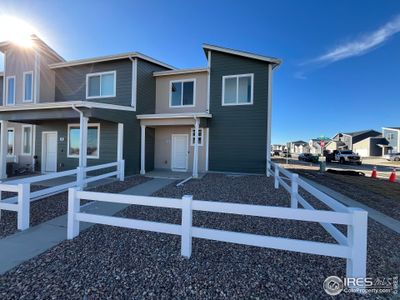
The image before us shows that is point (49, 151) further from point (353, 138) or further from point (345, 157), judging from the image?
point (353, 138)

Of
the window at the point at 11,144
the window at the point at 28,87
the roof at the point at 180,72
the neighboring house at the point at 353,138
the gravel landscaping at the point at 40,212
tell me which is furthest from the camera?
the neighboring house at the point at 353,138

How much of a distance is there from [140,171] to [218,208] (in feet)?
30.6

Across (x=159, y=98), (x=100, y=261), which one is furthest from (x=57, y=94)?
(x=100, y=261)

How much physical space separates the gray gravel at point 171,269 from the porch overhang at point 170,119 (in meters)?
7.51

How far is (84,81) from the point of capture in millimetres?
12242

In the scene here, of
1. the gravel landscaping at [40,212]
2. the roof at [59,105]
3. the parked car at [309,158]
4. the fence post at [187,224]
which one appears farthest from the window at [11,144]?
the parked car at [309,158]

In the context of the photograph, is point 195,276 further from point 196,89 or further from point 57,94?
point 57,94

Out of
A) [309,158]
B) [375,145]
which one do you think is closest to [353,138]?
[375,145]

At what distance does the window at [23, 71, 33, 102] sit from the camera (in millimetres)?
12397

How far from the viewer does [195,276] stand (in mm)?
2654

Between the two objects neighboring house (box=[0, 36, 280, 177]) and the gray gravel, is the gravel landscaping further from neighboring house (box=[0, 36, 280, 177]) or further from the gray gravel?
neighboring house (box=[0, 36, 280, 177])

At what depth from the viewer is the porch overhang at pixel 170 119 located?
1088cm

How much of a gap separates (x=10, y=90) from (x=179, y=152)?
11522 mm

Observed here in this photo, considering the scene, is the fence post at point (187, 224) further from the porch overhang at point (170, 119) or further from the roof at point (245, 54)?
the roof at point (245, 54)
